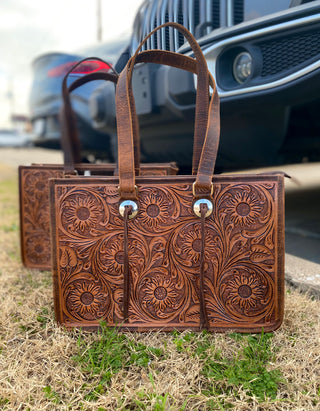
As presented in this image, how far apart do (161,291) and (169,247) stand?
0.40 feet

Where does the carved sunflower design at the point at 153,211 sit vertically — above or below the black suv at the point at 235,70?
below

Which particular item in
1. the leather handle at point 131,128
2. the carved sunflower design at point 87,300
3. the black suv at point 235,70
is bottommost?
the carved sunflower design at point 87,300

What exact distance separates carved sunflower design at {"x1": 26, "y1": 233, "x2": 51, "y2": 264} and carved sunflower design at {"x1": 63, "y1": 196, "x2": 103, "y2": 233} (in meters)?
0.58

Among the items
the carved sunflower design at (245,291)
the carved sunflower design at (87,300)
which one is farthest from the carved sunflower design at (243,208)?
the carved sunflower design at (87,300)

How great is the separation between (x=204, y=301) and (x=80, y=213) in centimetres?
40

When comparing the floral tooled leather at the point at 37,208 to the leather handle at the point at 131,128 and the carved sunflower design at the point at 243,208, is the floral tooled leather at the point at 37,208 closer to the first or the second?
the leather handle at the point at 131,128

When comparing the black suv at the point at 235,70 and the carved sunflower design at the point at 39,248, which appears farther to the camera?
the carved sunflower design at the point at 39,248

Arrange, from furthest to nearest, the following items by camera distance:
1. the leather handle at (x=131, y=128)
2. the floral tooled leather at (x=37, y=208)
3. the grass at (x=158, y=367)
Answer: the floral tooled leather at (x=37, y=208)
the leather handle at (x=131, y=128)
the grass at (x=158, y=367)

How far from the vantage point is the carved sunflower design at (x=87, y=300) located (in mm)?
1024

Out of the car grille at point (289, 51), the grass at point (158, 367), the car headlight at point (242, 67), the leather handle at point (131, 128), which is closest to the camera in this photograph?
the grass at point (158, 367)

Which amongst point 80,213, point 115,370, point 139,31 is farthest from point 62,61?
point 115,370

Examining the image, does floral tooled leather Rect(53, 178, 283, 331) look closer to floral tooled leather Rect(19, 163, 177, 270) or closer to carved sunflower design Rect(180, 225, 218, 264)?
carved sunflower design Rect(180, 225, 218, 264)

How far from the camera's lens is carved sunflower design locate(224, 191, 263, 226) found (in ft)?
3.21

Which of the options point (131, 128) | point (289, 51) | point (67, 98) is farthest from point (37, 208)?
point (289, 51)
